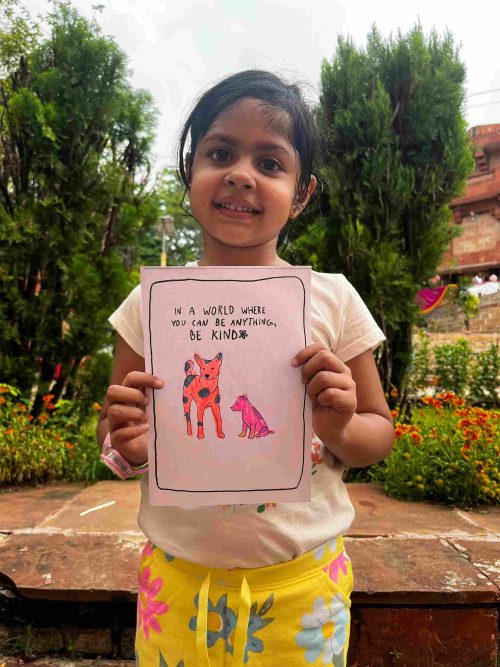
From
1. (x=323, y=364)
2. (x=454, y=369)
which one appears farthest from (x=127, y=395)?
(x=454, y=369)

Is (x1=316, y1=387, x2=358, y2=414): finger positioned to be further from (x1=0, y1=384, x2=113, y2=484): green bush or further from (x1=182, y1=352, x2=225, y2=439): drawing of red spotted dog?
(x1=0, y1=384, x2=113, y2=484): green bush

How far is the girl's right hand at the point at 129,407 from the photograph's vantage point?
0.85 metres

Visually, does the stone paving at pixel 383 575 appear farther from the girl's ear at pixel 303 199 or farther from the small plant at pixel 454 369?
the small plant at pixel 454 369

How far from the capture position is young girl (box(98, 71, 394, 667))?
906 mm

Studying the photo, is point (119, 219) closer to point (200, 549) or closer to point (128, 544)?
point (128, 544)

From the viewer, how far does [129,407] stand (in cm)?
85

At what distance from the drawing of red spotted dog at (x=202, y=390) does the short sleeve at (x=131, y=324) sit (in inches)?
7.7

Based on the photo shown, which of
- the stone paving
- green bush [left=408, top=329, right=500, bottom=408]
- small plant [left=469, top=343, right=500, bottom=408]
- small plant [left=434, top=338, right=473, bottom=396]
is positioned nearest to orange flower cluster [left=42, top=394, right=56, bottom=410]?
the stone paving

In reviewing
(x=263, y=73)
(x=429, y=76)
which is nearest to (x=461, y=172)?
(x=429, y=76)

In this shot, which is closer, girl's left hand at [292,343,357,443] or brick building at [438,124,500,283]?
girl's left hand at [292,343,357,443]

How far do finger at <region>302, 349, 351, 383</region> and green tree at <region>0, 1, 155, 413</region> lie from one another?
335 centimetres

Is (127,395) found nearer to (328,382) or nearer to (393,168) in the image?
(328,382)

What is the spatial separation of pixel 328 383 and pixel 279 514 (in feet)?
0.97

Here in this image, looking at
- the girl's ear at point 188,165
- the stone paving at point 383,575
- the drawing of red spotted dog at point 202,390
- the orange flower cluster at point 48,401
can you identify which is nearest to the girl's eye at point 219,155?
the girl's ear at point 188,165
